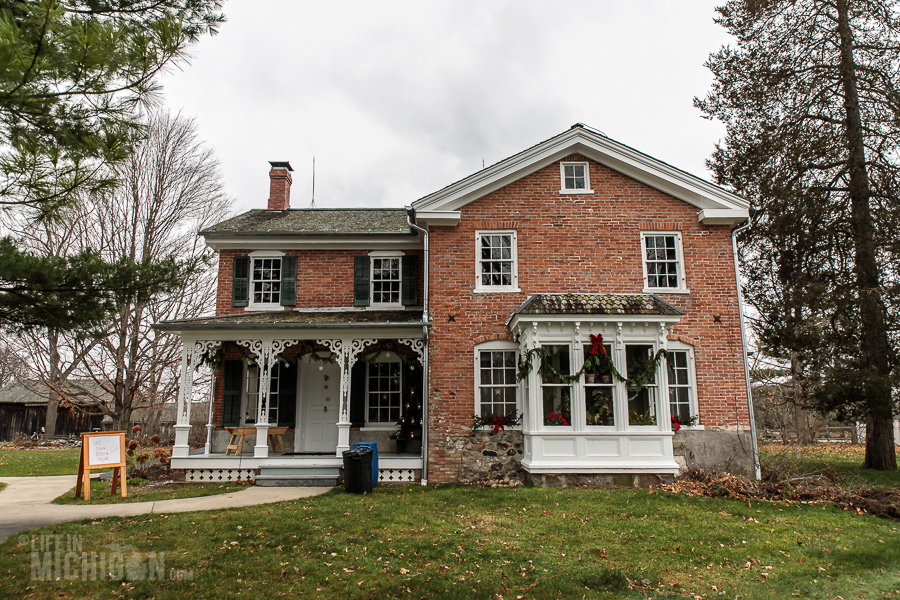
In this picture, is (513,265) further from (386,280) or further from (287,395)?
(287,395)

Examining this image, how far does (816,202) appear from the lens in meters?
14.7

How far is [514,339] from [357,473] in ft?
14.1

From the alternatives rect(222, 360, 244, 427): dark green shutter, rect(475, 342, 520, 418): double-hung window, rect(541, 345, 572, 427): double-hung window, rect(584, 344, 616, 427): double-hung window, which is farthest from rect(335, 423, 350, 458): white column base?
rect(584, 344, 616, 427): double-hung window

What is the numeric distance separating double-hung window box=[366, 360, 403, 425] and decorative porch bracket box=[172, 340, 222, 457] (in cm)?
374

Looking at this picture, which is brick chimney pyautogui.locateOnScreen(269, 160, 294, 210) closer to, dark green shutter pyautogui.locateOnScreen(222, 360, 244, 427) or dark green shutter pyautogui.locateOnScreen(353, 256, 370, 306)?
dark green shutter pyautogui.locateOnScreen(353, 256, 370, 306)

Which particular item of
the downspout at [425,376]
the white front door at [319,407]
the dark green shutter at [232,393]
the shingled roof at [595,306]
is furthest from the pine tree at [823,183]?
the dark green shutter at [232,393]

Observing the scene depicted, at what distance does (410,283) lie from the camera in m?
14.6

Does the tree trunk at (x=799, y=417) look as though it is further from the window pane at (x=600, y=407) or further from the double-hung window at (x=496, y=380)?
the double-hung window at (x=496, y=380)

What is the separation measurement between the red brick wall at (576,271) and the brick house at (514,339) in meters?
0.03

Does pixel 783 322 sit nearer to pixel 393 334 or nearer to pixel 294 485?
pixel 393 334

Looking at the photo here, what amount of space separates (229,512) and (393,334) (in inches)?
199

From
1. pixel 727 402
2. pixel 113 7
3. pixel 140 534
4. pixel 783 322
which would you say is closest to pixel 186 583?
pixel 140 534

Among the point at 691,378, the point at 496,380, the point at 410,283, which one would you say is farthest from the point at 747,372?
the point at 410,283

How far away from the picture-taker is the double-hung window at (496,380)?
39.6 ft
